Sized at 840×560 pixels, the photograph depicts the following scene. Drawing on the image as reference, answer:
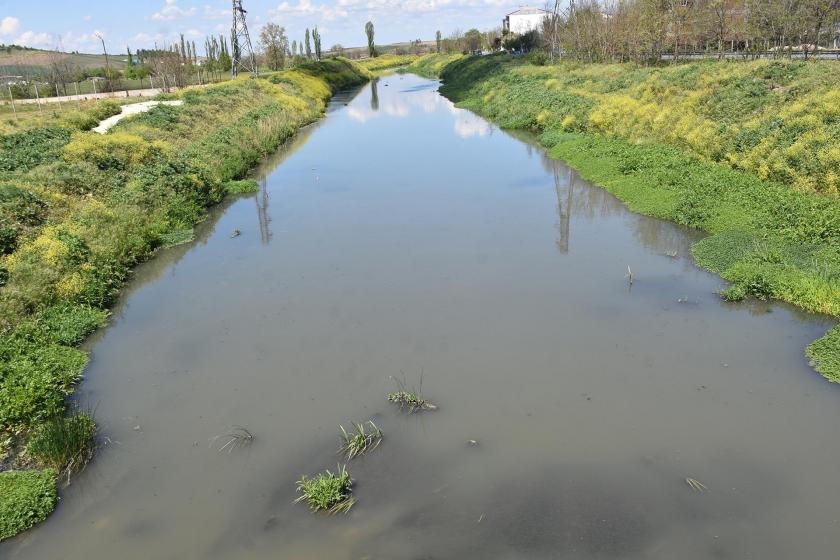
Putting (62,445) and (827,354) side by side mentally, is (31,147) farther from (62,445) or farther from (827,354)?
(827,354)

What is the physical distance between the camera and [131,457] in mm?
7184

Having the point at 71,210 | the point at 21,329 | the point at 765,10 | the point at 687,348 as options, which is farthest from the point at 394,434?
the point at 765,10

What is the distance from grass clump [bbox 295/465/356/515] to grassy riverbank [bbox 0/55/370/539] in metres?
2.65

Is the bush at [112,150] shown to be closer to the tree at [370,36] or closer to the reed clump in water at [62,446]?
the reed clump in water at [62,446]

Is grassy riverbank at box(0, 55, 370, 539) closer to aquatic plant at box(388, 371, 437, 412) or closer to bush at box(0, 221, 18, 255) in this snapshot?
bush at box(0, 221, 18, 255)

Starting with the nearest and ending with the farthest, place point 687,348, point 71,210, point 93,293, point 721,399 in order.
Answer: point 721,399
point 687,348
point 93,293
point 71,210

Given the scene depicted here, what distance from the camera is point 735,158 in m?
16.0

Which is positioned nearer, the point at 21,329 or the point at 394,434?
the point at 394,434

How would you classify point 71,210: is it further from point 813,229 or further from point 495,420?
point 813,229

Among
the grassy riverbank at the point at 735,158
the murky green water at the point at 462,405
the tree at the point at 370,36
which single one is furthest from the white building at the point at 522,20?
the murky green water at the point at 462,405

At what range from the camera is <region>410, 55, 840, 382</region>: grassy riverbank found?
34.4 ft

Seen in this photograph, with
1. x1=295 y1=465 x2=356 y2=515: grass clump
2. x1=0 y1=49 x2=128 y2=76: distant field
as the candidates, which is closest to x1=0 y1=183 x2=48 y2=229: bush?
x1=295 y1=465 x2=356 y2=515: grass clump

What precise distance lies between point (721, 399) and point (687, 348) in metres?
1.26

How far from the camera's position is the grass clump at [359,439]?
279 inches
